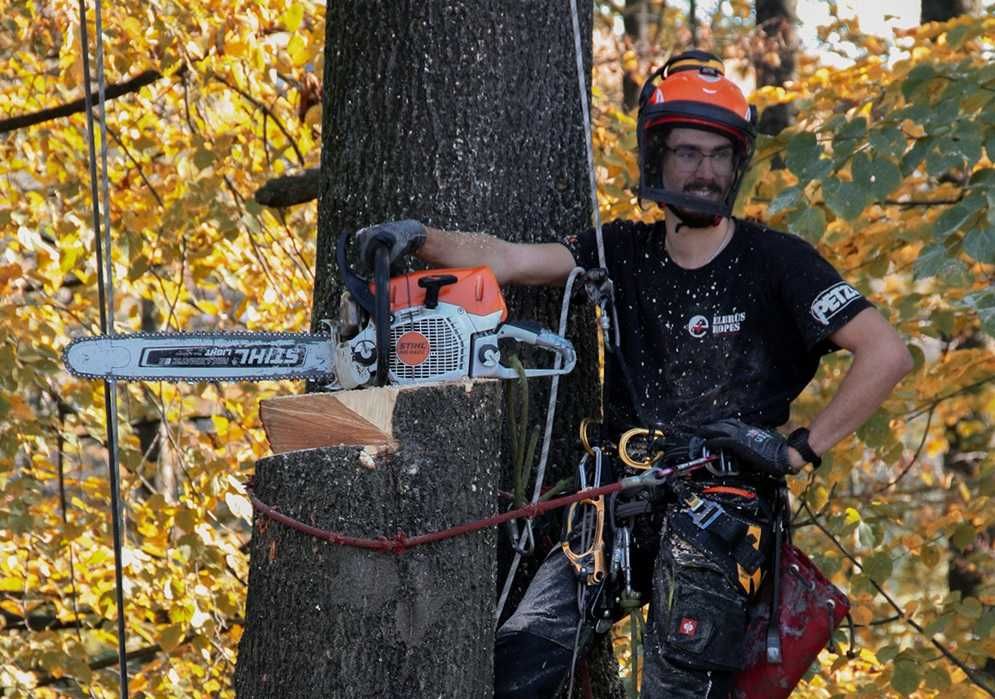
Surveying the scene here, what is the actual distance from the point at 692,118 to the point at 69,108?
3489 mm

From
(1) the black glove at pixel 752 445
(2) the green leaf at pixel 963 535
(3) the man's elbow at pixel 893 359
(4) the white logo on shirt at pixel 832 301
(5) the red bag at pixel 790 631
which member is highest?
(4) the white logo on shirt at pixel 832 301

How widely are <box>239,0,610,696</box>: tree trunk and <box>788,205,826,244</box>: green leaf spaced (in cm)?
106

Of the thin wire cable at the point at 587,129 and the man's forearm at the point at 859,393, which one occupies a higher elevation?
the thin wire cable at the point at 587,129

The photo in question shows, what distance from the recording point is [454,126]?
3229mm

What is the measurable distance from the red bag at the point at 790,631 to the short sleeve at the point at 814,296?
1.87 ft

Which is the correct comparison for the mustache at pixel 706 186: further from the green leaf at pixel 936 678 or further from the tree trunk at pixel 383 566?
the green leaf at pixel 936 678

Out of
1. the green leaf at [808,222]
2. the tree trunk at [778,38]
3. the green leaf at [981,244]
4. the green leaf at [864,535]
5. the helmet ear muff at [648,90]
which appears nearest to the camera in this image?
the helmet ear muff at [648,90]

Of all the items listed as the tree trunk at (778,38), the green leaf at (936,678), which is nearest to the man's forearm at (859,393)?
the green leaf at (936,678)

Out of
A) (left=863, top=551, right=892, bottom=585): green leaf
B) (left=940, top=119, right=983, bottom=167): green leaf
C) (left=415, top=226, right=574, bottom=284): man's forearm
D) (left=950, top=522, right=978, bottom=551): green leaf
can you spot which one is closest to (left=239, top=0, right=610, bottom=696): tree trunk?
(left=415, top=226, right=574, bottom=284): man's forearm

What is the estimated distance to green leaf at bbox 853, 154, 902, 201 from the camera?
3777 millimetres

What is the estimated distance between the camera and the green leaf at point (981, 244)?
357 cm

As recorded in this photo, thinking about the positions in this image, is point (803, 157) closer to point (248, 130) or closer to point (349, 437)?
point (349, 437)

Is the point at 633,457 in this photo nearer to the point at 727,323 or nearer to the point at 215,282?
the point at 727,323

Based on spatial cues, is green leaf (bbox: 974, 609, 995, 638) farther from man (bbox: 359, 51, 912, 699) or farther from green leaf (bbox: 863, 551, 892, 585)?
man (bbox: 359, 51, 912, 699)
